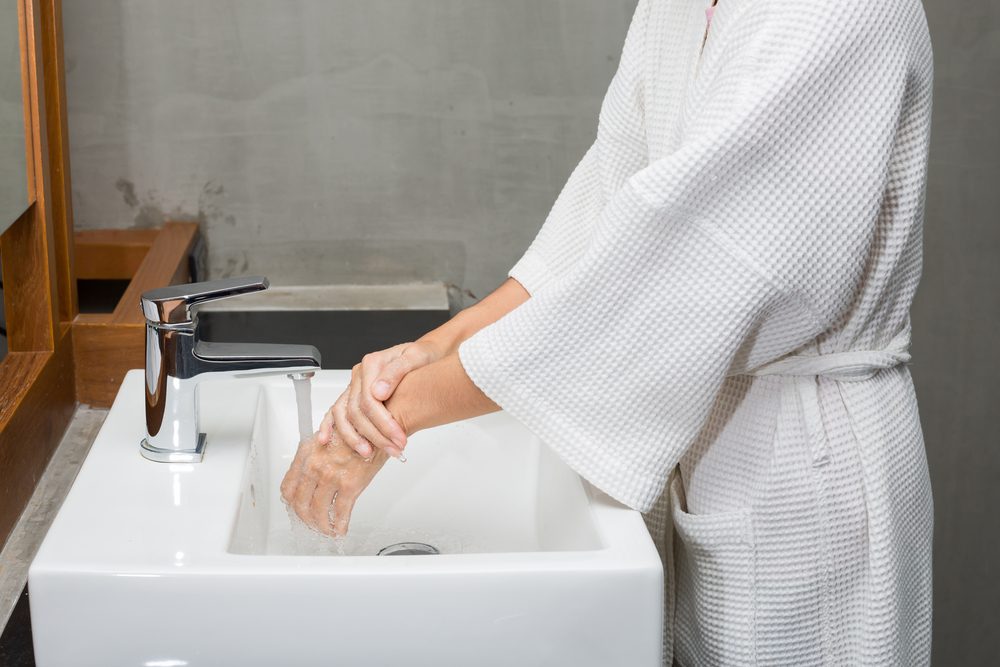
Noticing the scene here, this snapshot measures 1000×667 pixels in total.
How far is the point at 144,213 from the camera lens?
176 cm

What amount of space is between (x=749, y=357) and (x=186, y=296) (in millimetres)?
434

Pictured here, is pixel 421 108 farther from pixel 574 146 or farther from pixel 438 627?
pixel 438 627

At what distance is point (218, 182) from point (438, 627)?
47.8 inches

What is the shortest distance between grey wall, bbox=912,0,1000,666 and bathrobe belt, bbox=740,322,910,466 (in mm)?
1121

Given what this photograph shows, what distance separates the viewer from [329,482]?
893 mm

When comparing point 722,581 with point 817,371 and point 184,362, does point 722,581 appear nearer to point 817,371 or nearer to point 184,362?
point 817,371

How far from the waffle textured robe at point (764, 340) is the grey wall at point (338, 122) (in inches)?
33.5

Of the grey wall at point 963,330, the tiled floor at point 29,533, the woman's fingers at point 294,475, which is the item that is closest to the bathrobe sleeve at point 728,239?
the woman's fingers at point 294,475

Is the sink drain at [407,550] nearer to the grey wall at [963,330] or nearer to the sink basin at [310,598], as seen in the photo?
the sink basin at [310,598]

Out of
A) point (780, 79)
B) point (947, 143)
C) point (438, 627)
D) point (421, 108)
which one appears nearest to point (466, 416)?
point (438, 627)

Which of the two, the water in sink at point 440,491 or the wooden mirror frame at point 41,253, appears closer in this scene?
the water in sink at point 440,491

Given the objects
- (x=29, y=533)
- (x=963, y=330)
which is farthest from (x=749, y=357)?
(x=963, y=330)

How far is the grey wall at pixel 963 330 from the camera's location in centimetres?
180

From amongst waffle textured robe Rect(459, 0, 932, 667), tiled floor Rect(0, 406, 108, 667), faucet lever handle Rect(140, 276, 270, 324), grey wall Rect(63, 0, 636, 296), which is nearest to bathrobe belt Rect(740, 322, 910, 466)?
waffle textured robe Rect(459, 0, 932, 667)
